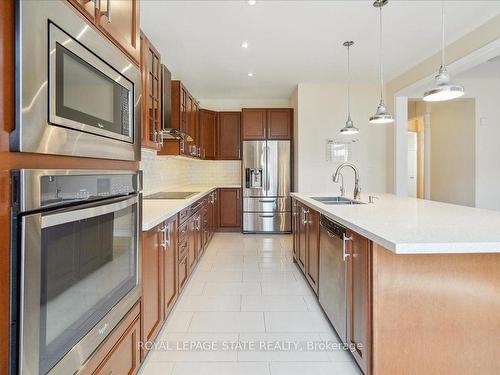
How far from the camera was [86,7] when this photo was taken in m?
1.04

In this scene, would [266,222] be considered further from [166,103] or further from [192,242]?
[166,103]

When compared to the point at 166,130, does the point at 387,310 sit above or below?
below

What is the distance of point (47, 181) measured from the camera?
2.68ft

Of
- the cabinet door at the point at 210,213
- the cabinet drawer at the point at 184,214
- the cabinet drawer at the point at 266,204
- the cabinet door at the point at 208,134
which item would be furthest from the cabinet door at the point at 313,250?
the cabinet door at the point at 208,134

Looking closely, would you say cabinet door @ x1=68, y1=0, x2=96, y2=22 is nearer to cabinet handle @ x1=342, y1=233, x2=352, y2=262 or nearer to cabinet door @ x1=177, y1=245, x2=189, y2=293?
cabinet handle @ x1=342, y1=233, x2=352, y2=262

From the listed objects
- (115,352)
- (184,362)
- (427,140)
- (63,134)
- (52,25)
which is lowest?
(184,362)

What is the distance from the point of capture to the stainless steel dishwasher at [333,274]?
1.87 m

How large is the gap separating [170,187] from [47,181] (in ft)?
13.2

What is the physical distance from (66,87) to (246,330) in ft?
6.44

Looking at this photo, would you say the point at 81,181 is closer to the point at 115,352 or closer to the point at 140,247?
the point at 140,247

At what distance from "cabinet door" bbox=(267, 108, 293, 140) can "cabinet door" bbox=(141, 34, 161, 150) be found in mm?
3080

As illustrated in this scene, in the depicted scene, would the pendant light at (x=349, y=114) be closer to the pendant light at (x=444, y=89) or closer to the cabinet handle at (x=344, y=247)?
the pendant light at (x=444, y=89)

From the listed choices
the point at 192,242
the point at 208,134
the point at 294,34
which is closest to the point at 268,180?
the point at 208,134

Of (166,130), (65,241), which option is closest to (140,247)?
(65,241)
